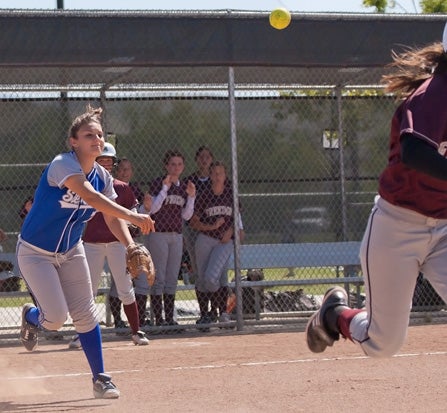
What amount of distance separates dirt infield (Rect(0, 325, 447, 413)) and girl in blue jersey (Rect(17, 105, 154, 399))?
505mm

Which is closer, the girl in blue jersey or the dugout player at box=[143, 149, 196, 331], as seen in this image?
the girl in blue jersey

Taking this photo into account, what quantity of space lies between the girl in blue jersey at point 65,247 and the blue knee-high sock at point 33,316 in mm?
465

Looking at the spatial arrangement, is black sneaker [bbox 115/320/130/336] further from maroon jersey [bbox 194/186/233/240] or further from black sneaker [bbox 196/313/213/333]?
maroon jersey [bbox 194/186/233/240]

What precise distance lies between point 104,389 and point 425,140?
2966 millimetres

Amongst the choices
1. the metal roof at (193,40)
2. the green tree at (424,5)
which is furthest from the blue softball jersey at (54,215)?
the green tree at (424,5)

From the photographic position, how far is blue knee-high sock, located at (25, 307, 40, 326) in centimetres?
706

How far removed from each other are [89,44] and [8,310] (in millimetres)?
5021

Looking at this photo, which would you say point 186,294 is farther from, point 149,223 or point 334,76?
point 149,223

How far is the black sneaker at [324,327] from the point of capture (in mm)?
5367

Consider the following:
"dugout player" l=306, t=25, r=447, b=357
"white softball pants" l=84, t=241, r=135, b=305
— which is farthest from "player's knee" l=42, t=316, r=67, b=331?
"white softball pants" l=84, t=241, r=135, b=305

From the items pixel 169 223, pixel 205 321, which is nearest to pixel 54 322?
pixel 169 223

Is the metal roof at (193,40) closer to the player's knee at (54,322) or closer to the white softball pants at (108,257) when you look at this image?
the white softball pants at (108,257)

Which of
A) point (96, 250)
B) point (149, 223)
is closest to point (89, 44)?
point (96, 250)

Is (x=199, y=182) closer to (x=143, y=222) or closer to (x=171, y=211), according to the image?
(x=171, y=211)
